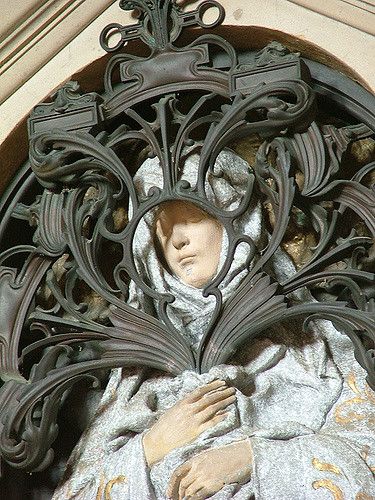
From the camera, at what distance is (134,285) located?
2.78 m

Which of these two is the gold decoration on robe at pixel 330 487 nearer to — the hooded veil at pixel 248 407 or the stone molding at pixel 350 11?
the hooded veil at pixel 248 407

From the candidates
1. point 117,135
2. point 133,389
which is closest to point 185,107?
point 117,135

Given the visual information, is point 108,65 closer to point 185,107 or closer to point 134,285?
point 185,107

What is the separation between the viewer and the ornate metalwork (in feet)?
8.64

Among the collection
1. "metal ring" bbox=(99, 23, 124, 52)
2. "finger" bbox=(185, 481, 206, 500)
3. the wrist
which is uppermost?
"metal ring" bbox=(99, 23, 124, 52)

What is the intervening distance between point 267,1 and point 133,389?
2.52ft

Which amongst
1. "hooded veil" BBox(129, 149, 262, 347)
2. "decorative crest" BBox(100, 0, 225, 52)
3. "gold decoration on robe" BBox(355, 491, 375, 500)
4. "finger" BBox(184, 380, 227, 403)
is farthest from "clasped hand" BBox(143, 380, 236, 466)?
"decorative crest" BBox(100, 0, 225, 52)

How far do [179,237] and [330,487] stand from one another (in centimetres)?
60

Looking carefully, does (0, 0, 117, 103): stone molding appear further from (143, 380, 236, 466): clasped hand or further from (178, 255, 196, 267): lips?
(143, 380, 236, 466): clasped hand

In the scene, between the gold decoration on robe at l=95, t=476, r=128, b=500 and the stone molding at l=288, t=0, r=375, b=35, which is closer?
the gold decoration on robe at l=95, t=476, r=128, b=500

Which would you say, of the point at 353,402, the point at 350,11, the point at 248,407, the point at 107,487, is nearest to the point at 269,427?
the point at 248,407

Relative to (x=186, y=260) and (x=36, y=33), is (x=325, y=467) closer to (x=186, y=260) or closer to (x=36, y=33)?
(x=186, y=260)

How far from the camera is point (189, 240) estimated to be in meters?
Result: 2.80

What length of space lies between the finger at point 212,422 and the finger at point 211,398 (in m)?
0.02
